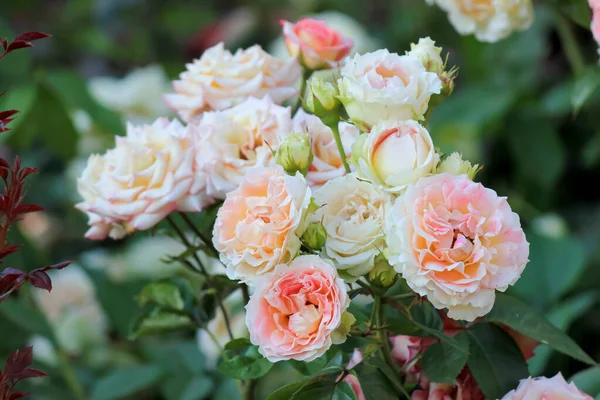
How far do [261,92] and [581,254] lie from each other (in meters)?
0.58

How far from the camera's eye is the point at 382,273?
409 millimetres

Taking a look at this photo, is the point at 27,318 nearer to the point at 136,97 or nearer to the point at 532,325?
the point at 136,97

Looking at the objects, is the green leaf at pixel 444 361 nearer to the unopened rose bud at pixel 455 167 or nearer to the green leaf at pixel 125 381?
the unopened rose bud at pixel 455 167

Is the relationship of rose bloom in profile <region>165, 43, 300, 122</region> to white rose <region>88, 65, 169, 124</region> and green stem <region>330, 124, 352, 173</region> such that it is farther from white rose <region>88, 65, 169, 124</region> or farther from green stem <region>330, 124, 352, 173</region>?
white rose <region>88, 65, 169, 124</region>

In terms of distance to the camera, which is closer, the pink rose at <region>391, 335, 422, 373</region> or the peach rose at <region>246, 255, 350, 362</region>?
the peach rose at <region>246, 255, 350, 362</region>

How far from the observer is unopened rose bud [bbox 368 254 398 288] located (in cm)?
→ 41

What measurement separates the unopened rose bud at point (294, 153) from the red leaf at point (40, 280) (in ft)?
0.46

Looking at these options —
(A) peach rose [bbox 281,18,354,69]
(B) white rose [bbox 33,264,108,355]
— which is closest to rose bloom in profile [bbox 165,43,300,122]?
(A) peach rose [bbox 281,18,354,69]

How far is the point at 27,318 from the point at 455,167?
558mm

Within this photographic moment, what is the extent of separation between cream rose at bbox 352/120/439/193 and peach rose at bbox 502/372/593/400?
133 mm

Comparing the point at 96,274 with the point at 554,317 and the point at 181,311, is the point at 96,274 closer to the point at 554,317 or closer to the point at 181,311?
the point at 181,311

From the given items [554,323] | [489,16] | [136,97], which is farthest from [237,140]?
[136,97]

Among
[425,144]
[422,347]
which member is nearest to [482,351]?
[422,347]

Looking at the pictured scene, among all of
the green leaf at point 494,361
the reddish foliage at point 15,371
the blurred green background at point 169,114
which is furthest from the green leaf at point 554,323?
the reddish foliage at point 15,371
